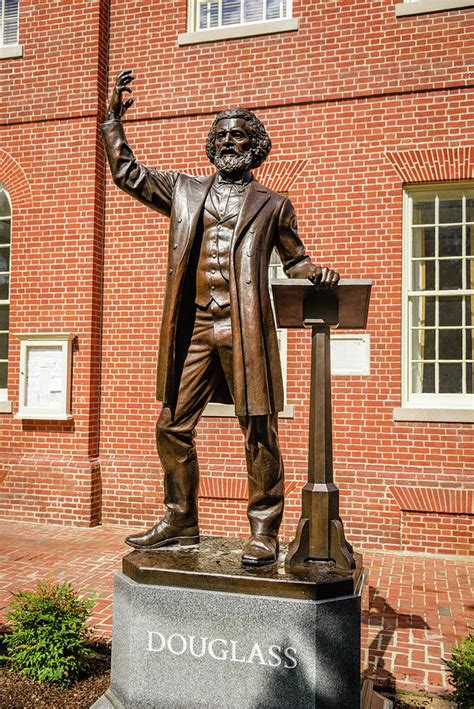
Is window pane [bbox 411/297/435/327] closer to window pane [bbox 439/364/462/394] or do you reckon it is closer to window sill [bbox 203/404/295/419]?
window pane [bbox 439/364/462/394]

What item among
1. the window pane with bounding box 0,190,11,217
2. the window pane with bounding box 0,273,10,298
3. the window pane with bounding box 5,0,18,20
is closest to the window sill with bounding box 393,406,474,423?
the window pane with bounding box 0,273,10,298

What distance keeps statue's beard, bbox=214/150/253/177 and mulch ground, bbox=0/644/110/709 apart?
2.96 m

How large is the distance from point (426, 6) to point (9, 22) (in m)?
5.42

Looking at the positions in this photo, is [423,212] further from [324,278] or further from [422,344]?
[324,278]

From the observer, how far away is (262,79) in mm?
7551

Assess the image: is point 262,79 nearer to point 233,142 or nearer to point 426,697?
point 233,142

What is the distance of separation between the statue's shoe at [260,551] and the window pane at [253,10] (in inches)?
266

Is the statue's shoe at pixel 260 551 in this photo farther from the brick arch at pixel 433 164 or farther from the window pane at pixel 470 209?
the window pane at pixel 470 209

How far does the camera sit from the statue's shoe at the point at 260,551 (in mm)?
3176

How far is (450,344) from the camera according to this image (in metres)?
7.16

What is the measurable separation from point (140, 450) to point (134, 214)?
2905 mm

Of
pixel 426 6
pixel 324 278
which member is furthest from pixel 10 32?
pixel 324 278

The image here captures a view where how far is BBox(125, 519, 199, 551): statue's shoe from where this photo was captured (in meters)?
3.47

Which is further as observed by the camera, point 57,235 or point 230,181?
point 57,235
